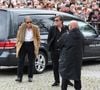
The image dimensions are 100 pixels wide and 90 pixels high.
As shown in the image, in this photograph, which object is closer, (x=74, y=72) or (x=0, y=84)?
(x=74, y=72)

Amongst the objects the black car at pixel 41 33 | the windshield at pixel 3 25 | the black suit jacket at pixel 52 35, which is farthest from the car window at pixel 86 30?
the black suit jacket at pixel 52 35

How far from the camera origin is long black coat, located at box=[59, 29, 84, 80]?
10266 millimetres

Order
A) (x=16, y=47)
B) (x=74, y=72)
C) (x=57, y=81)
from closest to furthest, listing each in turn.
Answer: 1. (x=74, y=72)
2. (x=57, y=81)
3. (x=16, y=47)

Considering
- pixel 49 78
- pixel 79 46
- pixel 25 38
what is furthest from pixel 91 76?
pixel 79 46

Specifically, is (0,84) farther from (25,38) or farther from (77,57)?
(77,57)

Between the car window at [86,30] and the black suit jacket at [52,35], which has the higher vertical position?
the black suit jacket at [52,35]

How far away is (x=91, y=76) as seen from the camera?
13812mm

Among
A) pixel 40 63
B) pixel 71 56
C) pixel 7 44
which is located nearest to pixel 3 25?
pixel 7 44

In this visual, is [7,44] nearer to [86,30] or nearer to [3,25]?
[3,25]

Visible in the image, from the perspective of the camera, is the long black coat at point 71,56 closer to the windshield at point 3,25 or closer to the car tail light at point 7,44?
the car tail light at point 7,44

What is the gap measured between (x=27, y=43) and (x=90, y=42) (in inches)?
122

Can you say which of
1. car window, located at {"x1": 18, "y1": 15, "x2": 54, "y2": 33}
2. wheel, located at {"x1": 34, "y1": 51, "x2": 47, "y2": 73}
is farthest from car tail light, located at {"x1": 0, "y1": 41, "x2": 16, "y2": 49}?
car window, located at {"x1": 18, "y1": 15, "x2": 54, "y2": 33}

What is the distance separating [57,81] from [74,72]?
7.05 feet

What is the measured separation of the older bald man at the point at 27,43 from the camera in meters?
13.0
